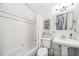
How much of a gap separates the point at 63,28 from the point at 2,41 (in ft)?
3.68

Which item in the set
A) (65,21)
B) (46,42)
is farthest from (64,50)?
(65,21)

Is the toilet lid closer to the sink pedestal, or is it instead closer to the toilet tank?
the toilet tank

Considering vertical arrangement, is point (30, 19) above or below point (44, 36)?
above

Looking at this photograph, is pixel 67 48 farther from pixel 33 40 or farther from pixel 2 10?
pixel 2 10

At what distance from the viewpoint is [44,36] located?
5.38ft

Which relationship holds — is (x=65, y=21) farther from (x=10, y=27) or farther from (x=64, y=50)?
(x=10, y=27)

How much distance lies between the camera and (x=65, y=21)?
59.5 inches

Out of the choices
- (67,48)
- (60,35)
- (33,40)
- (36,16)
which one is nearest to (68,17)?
(60,35)

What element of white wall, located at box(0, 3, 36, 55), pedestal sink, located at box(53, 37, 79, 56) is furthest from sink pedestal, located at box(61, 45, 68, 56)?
white wall, located at box(0, 3, 36, 55)

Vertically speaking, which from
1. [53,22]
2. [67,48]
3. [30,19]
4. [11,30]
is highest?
[30,19]

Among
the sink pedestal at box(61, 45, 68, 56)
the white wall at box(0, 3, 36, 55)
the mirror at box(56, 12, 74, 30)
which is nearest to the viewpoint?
the white wall at box(0, 3, 36, 55)

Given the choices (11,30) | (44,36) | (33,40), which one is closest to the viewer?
(11,30)

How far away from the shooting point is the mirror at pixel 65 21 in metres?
1.49

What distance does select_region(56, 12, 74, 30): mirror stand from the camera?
149cm
